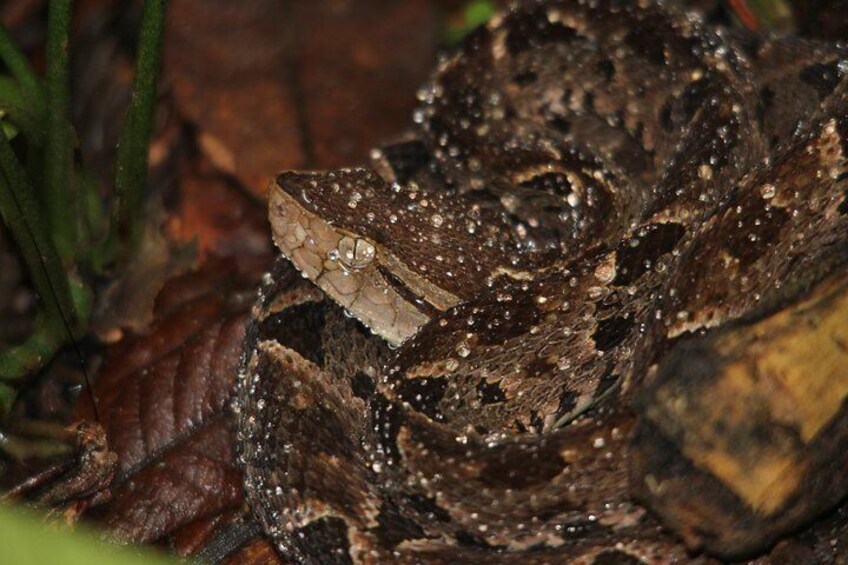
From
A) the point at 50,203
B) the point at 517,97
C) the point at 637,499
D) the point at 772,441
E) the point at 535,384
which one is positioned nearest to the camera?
the point at 772,441

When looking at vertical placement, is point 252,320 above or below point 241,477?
above

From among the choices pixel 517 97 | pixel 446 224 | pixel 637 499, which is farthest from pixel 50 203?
pixel 637 499

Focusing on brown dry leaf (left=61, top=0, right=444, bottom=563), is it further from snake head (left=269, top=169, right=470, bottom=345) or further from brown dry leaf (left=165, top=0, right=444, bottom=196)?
snake head (left=269, top=169, right=470, bottom=345)

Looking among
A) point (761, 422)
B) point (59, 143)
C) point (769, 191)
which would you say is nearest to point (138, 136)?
point (59, 143)

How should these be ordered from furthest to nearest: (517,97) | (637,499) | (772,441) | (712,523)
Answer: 1. (517,97)
2. (637,499)
3. (712,523)
4. (772,441)

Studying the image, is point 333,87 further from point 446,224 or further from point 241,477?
point 241,477

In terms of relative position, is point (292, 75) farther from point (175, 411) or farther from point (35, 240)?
point (175, 411)
